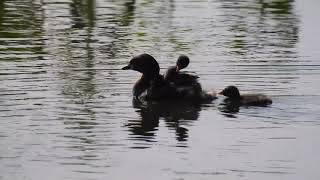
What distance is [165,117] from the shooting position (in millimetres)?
14648

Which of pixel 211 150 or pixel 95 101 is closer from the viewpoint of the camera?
pixel 211 150

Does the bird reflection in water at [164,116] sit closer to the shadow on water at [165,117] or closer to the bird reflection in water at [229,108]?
the shadow on water at [165,117]

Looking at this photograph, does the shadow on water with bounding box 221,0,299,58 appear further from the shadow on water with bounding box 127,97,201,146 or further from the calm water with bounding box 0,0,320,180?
the shadow on water with bounding box 127,97,201,146

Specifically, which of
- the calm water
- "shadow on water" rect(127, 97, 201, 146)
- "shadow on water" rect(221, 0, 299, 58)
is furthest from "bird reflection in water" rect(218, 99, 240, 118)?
"shadow on water" rect(221, 0, 299, 58)

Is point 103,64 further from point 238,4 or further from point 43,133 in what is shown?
point 238,4

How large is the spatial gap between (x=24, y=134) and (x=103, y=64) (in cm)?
559

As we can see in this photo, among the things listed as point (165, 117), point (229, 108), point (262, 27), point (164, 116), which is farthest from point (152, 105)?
point (262, 27)

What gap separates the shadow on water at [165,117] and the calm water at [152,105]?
17 millimetres

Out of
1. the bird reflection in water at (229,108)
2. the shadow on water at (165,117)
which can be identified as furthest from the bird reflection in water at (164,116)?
the bird reflection in water at (229,108)

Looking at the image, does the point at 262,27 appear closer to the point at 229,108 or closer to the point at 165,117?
the point at 229,108

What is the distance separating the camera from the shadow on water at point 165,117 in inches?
529

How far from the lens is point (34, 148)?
12.2 metres

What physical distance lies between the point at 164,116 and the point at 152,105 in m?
1.01

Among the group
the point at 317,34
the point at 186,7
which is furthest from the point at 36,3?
the point at 317,34
